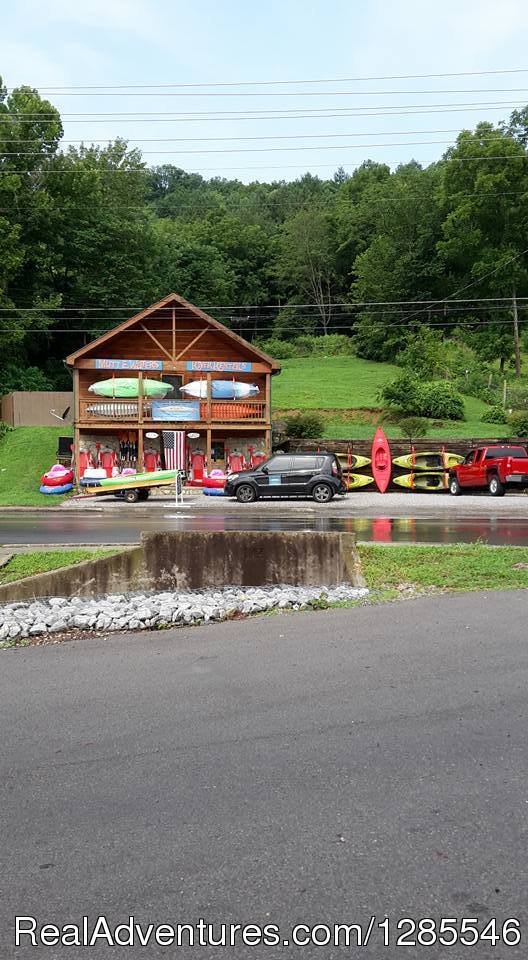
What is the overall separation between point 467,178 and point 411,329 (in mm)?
13201

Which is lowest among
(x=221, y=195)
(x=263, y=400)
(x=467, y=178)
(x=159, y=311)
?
(x=263, y=400)

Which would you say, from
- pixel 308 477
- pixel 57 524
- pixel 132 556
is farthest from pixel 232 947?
pixel 308 477

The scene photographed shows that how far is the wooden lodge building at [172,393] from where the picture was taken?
32.7m

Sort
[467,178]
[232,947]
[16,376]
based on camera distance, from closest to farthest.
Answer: [232,947] → [16,376] → [467,178]

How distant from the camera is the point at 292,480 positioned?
26.5 meters

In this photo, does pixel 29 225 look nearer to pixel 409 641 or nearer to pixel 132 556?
pixel 132 556

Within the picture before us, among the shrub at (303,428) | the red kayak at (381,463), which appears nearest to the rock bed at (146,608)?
the red kayak at (381,463)

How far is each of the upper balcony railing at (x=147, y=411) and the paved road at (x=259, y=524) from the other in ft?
27.1

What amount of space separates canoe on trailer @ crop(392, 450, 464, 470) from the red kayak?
56 cm

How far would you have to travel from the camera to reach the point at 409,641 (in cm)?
696

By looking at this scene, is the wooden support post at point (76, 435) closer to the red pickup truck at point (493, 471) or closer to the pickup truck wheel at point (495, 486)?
the red pickup truck at point (493, 471)

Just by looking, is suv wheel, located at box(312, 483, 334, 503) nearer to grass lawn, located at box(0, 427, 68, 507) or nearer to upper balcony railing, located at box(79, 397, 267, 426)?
upper balcony railing, located at box(79, 397, 267, 426)

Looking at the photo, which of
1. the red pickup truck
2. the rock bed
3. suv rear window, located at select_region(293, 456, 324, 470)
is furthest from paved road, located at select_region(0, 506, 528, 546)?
the rock bed

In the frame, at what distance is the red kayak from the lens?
95.9 feet
